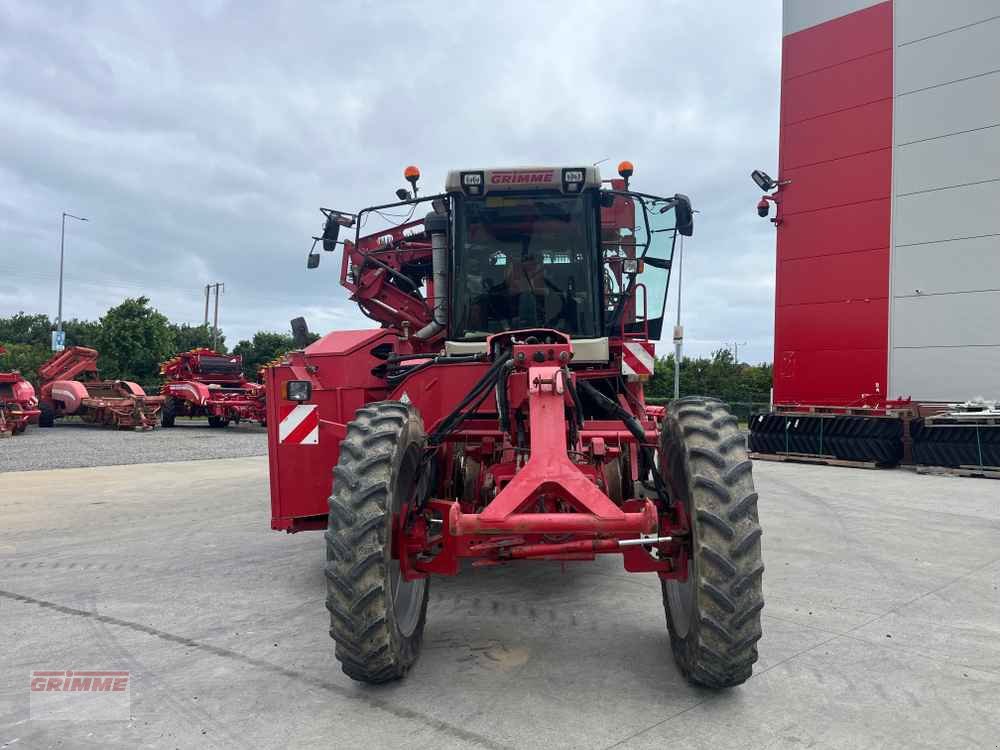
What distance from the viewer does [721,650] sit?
3.12 metres

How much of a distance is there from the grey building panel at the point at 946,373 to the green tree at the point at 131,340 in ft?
94.1

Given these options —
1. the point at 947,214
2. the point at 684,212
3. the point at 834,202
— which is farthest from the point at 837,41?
the point at 684,212

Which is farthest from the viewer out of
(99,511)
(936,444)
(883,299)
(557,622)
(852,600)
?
(883,299)

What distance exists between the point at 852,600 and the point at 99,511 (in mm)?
8649

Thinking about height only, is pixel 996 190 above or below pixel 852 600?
above

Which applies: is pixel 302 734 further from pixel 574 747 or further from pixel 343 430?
pixel 343 430

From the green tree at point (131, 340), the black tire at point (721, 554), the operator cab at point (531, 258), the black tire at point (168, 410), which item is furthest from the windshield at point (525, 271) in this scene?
the green tree at point (131, 340)

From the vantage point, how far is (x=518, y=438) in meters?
4.25

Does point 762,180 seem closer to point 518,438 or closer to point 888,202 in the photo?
point 888,202

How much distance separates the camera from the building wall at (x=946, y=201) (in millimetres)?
13484

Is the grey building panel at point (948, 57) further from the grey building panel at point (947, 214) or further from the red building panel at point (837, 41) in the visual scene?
the grey building panel at point (947, 214)

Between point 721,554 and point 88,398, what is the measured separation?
25425 millimetres

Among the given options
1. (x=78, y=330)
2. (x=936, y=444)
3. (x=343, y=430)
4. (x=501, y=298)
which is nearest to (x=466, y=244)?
(x=501, y=298)

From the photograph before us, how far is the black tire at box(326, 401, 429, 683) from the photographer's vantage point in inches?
124
